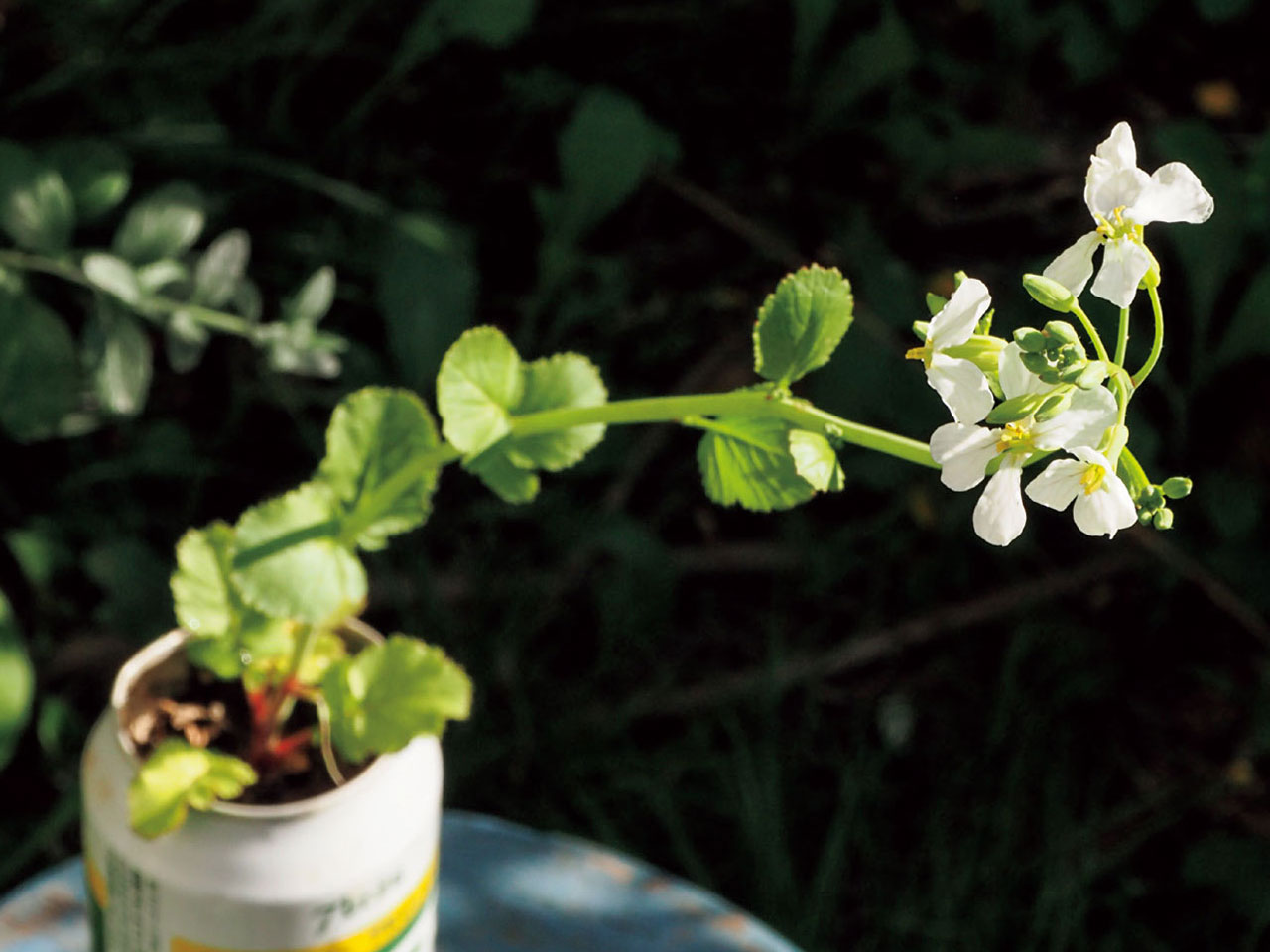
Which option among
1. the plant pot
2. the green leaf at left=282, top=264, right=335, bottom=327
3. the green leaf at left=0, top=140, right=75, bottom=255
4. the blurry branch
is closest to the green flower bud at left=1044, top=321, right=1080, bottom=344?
the plant pot

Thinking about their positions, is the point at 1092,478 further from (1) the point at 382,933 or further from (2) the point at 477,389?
(1) the point at 382,933

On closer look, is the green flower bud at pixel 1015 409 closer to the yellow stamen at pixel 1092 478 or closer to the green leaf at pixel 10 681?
the yellow stamen at pixel 1092 478

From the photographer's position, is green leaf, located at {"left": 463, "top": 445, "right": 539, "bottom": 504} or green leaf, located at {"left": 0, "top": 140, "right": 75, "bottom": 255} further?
green leaf, located at {"left": 0, "top": 140, "right": 75, "bottom": 255}

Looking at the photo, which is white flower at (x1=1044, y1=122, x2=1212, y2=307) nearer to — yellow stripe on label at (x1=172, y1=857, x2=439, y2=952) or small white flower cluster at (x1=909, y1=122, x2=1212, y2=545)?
small white flower cluster at (x1=909, y1=122, x2=1212, y2=545)

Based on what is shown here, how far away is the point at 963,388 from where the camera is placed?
17.1 inches

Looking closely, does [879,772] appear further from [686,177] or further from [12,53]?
[12,53]

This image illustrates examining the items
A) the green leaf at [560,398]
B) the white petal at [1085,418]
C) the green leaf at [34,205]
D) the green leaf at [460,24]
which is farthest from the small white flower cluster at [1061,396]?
the green leaf at [460,24]

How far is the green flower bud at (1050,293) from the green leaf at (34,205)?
0.69 meters

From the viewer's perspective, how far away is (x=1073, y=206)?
1486 mm

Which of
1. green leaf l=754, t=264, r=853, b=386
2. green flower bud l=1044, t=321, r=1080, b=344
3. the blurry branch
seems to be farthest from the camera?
the blurry branch

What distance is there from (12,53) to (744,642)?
0.81 m

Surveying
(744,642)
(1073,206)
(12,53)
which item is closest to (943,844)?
(744,642)

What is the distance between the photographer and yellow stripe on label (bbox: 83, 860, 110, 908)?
662 mm


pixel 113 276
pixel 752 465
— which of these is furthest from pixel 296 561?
pixel 113 276
